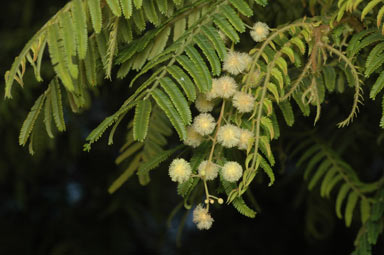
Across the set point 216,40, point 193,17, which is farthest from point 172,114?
point 193,17

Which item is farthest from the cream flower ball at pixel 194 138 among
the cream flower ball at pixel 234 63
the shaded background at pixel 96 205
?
the shaded background at pixel 96 205

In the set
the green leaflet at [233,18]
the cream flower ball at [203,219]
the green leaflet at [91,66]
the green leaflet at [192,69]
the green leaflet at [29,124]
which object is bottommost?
the cream flower ball at [203,219]

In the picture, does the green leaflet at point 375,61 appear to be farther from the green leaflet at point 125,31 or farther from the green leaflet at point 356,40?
the green leaflet at point 125,31

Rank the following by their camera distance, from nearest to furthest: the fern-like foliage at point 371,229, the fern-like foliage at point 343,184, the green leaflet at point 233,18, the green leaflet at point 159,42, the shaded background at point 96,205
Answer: the green leaflet at point 233,18 < the green leaflet at point 159,42 < the fern-like foliage at point 371,229 < the fern-like foliage at point 343,184 < the shaded background at point 96,205

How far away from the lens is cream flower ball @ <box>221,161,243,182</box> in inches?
28.1

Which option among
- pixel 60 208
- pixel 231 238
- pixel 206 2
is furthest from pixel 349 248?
pixel 206 2

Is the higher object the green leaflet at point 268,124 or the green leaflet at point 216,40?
the green leaflet at point 216,40

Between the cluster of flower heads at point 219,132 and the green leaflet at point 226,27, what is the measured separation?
2 cm

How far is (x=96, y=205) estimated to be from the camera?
258 centimetres

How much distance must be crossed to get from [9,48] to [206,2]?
1.47 meters

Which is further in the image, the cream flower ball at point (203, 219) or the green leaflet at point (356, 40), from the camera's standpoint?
the green leaflet at point (356, 40)

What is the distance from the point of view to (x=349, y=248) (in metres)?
2.45

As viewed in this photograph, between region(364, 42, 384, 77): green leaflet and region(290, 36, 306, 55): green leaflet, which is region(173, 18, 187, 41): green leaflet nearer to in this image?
region(290, 36, 306, 55): green leaflet

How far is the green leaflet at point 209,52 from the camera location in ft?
2.56
